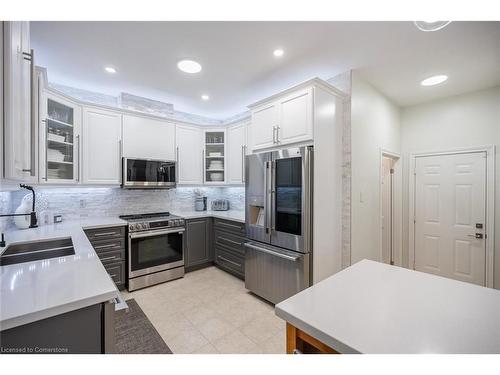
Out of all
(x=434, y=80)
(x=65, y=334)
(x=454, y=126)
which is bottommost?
(x=65, y=334)

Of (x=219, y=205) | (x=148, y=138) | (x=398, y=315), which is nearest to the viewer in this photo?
(x=398, y=315)

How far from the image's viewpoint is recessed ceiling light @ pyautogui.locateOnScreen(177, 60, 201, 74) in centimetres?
237

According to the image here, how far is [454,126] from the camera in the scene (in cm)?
312

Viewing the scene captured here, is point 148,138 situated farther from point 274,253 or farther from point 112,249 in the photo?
point 274,253

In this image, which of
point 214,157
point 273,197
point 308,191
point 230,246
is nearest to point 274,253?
point 273,197

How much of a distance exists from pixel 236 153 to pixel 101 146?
6.45 ft

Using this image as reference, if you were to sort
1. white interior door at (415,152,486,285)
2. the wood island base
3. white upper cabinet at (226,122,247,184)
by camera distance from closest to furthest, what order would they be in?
the wood island base < white interior door at (415,152,486,285) < white upper cabinet at (226,122,247,184)

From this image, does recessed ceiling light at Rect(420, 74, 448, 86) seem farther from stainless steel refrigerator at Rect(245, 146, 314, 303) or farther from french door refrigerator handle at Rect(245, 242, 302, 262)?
french door refrigerator handle at Rect(245, 242, 302, 262)

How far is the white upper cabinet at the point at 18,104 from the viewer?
939 mm

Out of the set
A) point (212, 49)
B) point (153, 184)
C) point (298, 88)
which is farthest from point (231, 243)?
point (212, 49)

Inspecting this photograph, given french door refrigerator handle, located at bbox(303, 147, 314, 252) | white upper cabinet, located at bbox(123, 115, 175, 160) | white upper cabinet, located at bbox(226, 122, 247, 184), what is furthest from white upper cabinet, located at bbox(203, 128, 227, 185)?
french door refrigerator handle, located at bbox(303, 147, 314, 252)

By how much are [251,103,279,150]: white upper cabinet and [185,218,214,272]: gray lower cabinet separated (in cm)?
159
